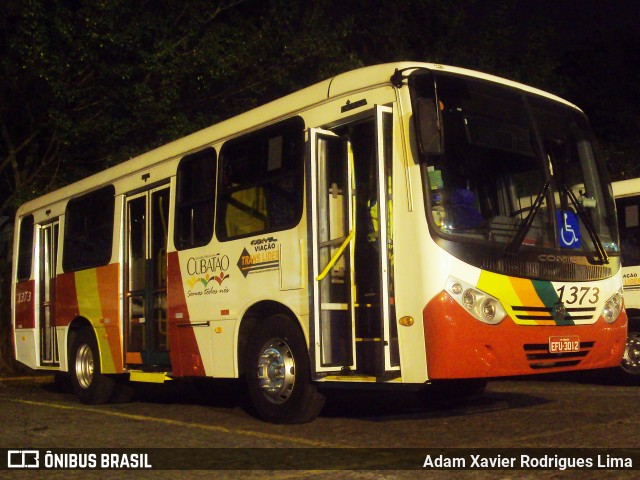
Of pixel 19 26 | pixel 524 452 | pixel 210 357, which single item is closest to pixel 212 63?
pixel 19 26

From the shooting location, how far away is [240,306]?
8914 millimetres

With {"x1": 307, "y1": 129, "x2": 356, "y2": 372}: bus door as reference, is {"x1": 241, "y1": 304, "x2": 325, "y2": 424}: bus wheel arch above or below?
below

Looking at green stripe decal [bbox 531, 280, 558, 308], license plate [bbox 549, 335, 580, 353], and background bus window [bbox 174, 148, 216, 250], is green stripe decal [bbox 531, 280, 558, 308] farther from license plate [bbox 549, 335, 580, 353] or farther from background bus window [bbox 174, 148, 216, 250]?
background bus window [bbox 174, 148, 216, 250]

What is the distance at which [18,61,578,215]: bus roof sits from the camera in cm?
770

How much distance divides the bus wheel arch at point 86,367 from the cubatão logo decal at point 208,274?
2.62 m

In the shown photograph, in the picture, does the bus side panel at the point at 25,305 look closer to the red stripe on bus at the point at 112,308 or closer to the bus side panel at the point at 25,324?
the bus side panel at the point at 25,324

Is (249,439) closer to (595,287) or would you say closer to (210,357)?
(210,357)

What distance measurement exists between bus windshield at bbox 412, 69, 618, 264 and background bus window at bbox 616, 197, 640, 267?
433 cm

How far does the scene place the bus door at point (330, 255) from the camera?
7.77 m

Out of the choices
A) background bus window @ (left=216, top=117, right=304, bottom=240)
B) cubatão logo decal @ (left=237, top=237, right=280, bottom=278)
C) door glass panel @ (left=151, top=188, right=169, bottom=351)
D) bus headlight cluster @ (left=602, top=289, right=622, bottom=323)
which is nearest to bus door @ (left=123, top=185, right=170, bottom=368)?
door glass panel @ (left=151, top=188, right=169, bottom=351)

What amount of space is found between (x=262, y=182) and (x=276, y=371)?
1841 mm

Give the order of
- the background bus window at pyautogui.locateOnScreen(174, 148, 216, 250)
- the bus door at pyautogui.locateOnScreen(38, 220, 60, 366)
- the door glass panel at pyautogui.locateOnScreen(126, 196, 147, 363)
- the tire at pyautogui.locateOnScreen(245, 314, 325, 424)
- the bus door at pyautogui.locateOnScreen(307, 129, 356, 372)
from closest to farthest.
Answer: the bus door at pyautogui.locateOnScreen(307, 129, 356, 372) → the tire at pyautogui.locateOnScreen(245, 314, 325, 424) → the background bus window at pyautogui.locateOnScreen(174, 148, 216, 250) → the door glass panel at pyautogui.locateOnScreen(126, 196, 147, 363) → the bus door at pyautogui.locateOnScreen(38, 220, 60, 366)

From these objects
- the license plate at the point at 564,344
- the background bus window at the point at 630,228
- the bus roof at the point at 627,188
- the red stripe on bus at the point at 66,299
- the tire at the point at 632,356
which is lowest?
the tire at the point at 632,356

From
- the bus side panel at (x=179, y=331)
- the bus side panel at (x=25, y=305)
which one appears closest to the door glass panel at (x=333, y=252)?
the bus side panel at (x=179, y=331)
